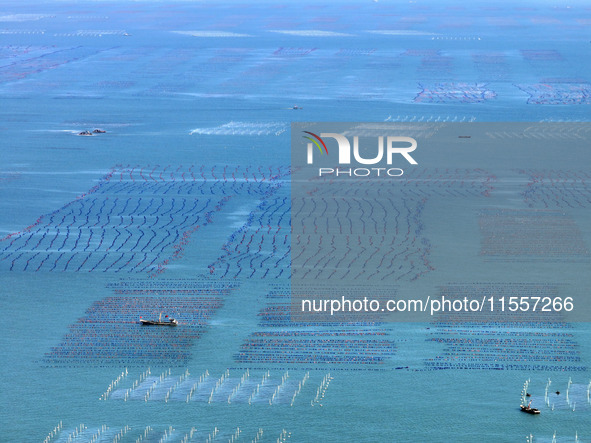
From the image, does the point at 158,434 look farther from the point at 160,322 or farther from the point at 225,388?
the point at 160,322

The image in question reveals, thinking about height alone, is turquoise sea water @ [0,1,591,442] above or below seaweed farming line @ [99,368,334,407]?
below

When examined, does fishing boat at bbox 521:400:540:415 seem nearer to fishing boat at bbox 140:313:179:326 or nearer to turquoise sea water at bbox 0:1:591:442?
turquoise sea water at bbox 0:1:591:442
